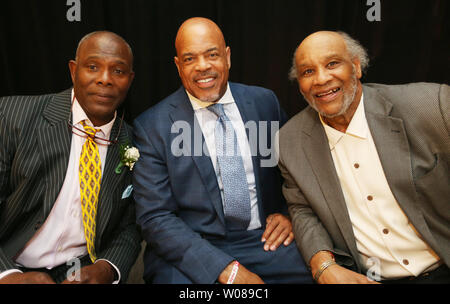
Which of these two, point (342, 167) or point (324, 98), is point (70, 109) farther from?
point (342, 167)

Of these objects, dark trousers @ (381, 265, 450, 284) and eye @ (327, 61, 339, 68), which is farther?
eye @ (327, 61, 339, 68)

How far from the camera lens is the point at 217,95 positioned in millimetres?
2029

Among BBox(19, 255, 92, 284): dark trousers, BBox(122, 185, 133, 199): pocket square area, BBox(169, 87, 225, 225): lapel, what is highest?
BBox(169, 87, 225, 225): lapel

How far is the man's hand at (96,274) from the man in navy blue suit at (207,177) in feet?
0.73

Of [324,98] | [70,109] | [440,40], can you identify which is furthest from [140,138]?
[440,40]

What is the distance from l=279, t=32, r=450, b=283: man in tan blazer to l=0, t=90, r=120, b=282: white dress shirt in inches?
45.8

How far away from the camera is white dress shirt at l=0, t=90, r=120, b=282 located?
183cm

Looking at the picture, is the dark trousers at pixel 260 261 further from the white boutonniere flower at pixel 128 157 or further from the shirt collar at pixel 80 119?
the shirt collar at pixel 80 119

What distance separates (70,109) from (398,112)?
5.74ft

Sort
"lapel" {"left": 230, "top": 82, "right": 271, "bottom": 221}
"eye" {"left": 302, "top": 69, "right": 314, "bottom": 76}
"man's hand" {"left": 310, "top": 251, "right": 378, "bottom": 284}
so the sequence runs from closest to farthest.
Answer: "man's hand" {"left": 310, "top": 251, "right": 378, "bottom": 284} → "eye" {"left": 302, "top": 69, "right": 314, "bottom": 76} → "lapel" {"left": 230, "top": 82, "right": 271, "bottom": 221}

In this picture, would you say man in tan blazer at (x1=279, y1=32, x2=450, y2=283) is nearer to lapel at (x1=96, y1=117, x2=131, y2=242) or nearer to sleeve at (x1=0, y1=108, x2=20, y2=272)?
lapel at (x1=96, y1=117, x2=131, y2=242)

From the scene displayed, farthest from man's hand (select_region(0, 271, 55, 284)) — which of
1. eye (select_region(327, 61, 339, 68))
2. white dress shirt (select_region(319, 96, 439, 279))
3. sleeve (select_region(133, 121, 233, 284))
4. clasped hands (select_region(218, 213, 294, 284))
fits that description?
eye (select_region(327, 61, 339, 68))

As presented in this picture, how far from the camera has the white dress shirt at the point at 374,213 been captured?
1678 mm

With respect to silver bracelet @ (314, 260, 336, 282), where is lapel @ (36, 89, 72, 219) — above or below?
above
